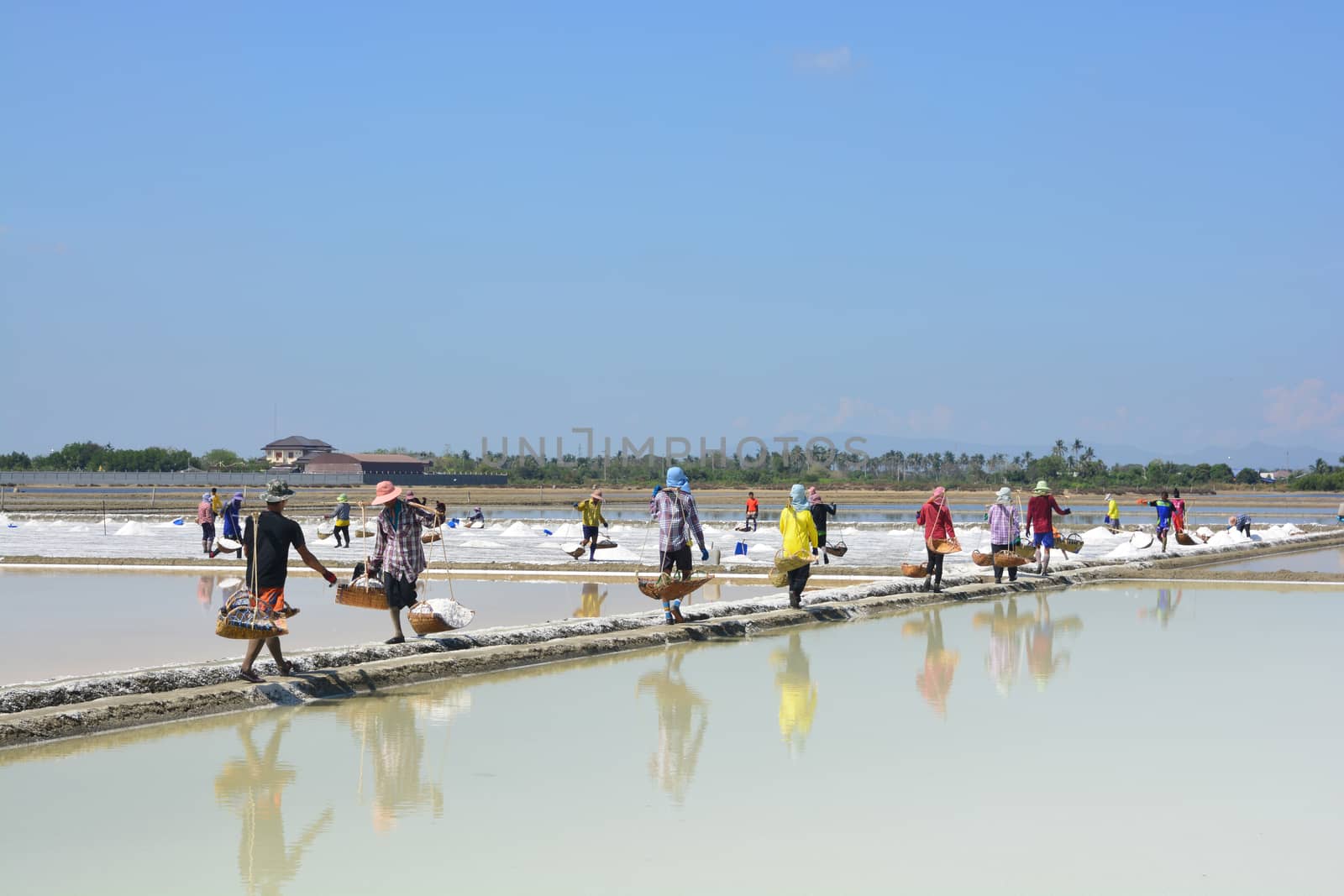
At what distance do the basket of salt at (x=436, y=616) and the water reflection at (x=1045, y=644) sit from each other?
13.4 ft

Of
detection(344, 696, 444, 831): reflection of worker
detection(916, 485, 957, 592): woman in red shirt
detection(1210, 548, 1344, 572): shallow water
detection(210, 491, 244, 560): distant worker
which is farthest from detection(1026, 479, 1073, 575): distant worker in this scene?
detection(210, 491, 244, 560): distant worker

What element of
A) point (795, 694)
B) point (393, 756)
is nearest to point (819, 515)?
point (795, 694)

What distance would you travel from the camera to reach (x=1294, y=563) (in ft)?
73.0

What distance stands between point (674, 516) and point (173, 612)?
548 cm

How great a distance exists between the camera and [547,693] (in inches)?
345

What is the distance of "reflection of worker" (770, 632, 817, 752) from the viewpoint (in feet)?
24.5

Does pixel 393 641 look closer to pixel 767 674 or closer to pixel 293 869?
pixel 767 674

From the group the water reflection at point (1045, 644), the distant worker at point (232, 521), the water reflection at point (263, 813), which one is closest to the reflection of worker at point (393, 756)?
the water reflection at point (263, 813)

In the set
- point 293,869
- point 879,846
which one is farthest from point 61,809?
point 879,846

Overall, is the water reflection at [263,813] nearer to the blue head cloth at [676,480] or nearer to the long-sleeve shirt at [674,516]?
the long-sleeve shirt at [674,516]

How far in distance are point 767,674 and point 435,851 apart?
4668 millimetres

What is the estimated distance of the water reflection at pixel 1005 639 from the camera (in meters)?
9.49

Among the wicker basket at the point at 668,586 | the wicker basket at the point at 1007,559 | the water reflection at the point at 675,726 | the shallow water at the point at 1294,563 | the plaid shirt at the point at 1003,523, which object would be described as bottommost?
the shallow water at the point at 1294,563

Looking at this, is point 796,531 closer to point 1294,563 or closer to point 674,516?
point 674,516
